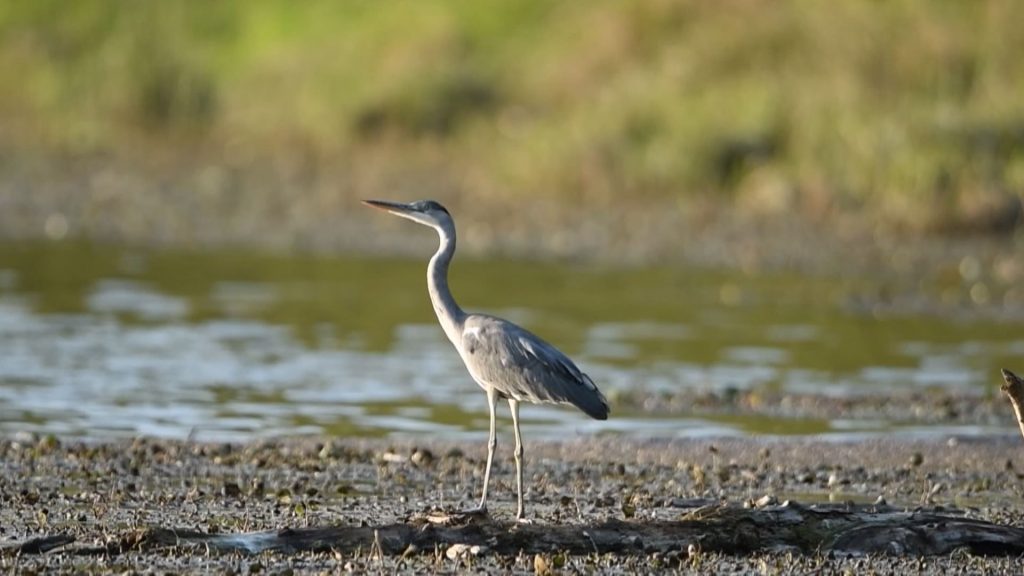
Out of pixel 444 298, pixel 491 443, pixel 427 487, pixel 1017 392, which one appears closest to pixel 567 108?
pixel 427 487

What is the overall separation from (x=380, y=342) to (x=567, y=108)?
9366 mm

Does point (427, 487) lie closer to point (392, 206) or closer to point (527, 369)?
point (527, 369)

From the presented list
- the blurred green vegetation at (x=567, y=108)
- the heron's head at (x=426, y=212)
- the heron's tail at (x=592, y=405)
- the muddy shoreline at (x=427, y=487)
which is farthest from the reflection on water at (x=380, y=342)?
the heron's tail at (x=592, y=405)

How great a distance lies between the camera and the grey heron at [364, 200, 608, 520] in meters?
9.16

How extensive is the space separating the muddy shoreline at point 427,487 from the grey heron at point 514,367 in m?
0.50

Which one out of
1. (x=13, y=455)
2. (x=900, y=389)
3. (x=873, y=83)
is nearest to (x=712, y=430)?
(x=900, y=389)

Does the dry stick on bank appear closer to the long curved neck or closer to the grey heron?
the grey heron

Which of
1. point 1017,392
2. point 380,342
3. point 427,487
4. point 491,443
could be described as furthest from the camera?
point 380,342

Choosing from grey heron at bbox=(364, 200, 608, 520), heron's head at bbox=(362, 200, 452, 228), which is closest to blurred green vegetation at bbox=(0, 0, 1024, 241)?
heron's head at bbox=(362, 200, 452, 228)

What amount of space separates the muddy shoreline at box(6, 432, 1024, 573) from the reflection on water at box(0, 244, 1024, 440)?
0.85m

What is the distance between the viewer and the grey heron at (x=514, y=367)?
9156 mm

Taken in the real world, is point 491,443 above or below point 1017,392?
below

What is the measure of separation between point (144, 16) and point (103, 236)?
31.1ft

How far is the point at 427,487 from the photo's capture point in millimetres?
10148
